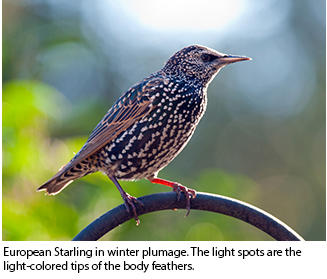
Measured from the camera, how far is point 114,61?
48.3ft

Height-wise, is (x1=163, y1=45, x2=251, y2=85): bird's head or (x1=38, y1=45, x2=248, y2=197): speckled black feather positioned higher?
(x1=163, y1=45, x2=251, y2=85): bird's head

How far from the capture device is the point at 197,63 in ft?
12.9

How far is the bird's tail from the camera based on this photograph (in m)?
3.62

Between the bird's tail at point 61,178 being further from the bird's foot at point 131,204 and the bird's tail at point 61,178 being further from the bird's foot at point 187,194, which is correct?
the bird's foot at point 187,194

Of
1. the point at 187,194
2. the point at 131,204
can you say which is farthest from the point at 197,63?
the point at 131,204

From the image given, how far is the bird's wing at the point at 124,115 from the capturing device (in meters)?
3.68

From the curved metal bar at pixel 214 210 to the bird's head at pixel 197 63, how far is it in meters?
1.15

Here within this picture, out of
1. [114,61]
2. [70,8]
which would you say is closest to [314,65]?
[114,61]

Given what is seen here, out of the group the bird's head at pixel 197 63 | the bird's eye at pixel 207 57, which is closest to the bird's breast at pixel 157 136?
the bird's head at pixel 197 63

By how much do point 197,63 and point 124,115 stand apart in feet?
2.19

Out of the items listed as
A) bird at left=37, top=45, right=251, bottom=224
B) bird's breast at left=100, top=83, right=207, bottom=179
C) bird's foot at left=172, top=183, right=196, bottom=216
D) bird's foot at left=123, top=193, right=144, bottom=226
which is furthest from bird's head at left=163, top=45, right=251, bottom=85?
bird's foot at left=123, top=193, right=144, bottom=226

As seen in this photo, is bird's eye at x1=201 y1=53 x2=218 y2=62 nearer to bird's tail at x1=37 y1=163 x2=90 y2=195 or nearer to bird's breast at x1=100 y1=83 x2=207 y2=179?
bird's breast at x1=100 y1=83 x2=207 y2=179

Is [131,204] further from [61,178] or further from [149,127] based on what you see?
[61,178]
